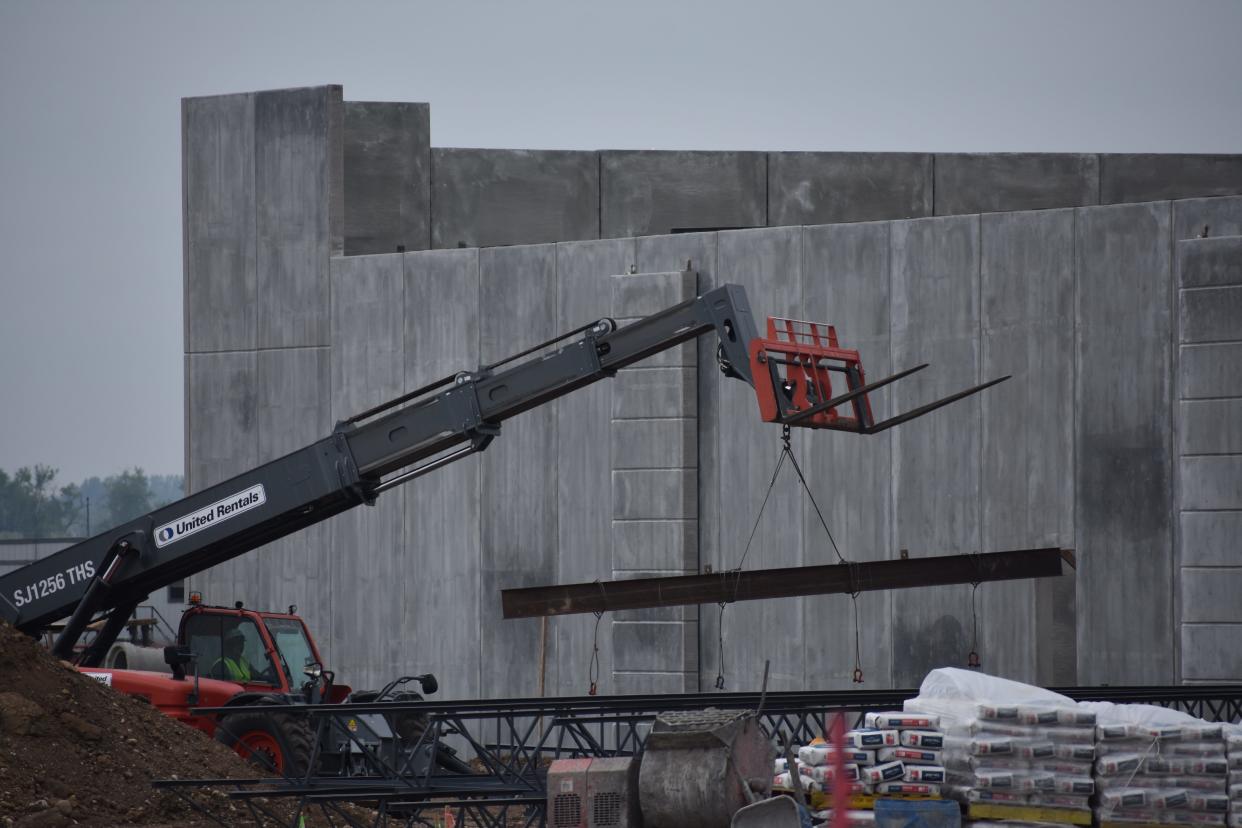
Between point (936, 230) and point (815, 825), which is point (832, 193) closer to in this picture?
point (936, 230)

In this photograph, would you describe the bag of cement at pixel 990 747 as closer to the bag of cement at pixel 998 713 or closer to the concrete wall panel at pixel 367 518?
the bag of cement at pixel 998 713

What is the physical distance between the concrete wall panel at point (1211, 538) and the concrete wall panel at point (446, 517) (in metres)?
9.74

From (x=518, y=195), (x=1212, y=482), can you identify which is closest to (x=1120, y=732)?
(x=1212, y=482)

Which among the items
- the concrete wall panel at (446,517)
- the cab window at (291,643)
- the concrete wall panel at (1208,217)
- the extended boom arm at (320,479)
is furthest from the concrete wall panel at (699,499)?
the extended boom arm at (320,479)

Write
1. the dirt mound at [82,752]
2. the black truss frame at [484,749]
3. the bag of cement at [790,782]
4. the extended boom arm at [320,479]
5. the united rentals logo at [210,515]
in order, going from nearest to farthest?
the bag of cement at [790,782]
the dirt mound at [82,752]
the black truss frame at [484,749]
the extended boom arm at [320,479]
the united rentals logo at [210,515]

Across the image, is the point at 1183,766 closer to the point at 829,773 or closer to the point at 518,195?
the point at 829,773

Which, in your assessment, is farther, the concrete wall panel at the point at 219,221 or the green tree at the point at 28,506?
the green tree at the point at 28,506

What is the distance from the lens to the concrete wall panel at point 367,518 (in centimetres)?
2730

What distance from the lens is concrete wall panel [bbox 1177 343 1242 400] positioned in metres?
21.3

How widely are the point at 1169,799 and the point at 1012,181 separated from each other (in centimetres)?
2028

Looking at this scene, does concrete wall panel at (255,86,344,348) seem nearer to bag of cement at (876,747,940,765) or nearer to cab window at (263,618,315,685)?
cab window at (263,618,315,685)

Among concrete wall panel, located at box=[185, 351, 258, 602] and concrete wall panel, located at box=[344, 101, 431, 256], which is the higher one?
concrete wall panel, located at box=[344, 101, 431, 256]

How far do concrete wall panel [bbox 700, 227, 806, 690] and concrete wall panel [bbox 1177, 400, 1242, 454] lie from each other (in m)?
5.46

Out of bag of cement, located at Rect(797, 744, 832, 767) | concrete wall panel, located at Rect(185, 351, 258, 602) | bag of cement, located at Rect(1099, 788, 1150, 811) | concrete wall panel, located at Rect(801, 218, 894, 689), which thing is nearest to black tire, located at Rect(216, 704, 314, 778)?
bag of cement, located at Rect(797, 744, 832, 767)
